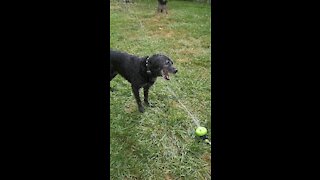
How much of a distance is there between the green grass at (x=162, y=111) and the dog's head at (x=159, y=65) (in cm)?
46

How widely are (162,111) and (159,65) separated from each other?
1.89 feet

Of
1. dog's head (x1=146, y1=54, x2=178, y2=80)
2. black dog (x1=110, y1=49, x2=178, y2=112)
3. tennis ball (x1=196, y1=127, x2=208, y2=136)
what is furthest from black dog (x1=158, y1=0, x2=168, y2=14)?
tennis ball (x1=196, y1=127, x2=208, y2=136)

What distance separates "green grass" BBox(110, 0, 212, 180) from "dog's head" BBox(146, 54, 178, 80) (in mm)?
460

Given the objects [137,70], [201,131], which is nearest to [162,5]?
[137,70]

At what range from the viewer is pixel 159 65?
3334 millimetres

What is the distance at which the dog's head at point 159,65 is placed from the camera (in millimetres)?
3322

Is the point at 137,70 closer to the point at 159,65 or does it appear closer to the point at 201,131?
the point at 159,65

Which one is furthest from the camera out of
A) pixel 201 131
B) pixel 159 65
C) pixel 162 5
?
pixel 162 5

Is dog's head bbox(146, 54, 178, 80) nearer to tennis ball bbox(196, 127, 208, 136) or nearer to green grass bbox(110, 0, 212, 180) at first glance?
green grass bbox(110, 0, 212, 180)

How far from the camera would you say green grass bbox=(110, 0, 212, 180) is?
252cm
